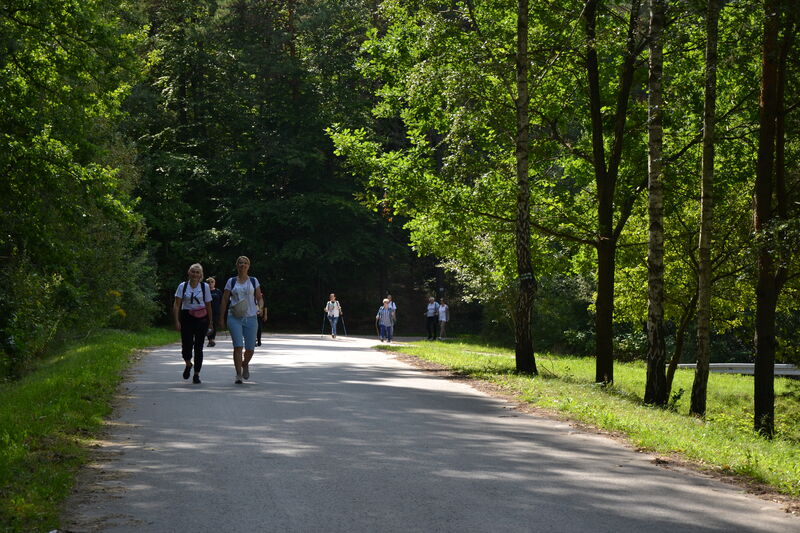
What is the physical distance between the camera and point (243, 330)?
1526cm

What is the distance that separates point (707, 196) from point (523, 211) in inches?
143

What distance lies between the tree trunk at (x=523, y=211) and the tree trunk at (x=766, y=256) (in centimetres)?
432

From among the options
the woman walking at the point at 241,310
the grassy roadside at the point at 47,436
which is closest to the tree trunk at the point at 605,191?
the woman walking at the point at 241,310

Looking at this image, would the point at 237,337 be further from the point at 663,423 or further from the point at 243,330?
the point at 663,423

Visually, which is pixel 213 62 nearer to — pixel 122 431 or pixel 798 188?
pixel 798 188

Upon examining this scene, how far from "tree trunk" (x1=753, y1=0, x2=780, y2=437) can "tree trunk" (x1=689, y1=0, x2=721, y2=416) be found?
902 millimetres

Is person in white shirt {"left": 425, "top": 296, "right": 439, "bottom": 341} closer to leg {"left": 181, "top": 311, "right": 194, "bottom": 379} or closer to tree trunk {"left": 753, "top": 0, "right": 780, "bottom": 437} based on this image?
tree trunk {"left": 753, "top": 0, "right": 780, "bottom": 437}

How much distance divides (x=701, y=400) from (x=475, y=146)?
→ 8022mm

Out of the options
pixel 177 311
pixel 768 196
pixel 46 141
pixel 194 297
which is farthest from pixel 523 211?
pixel 46 141

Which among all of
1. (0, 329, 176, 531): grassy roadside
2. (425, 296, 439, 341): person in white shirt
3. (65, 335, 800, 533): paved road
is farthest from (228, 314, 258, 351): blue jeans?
(425, 296, 439, 341): person in white shirt

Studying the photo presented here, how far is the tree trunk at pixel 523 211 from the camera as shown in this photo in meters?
18.6

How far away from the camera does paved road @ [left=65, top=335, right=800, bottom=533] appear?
6.22 meters

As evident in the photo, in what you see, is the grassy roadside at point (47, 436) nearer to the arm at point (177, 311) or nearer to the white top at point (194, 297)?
the arm at point (177, 311)

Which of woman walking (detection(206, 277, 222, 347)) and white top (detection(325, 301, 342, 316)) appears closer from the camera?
woman walking (detection(206, 277, 222, 347))
